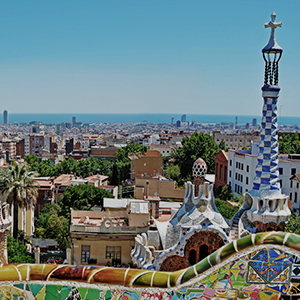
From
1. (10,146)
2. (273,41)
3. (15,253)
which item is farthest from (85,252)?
(10,146)

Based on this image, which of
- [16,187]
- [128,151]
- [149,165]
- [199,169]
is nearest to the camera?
[199,169]

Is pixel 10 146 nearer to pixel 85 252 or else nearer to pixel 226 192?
pixel 226 192

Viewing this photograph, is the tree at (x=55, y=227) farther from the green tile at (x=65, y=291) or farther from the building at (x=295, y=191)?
the green tile at (x=65, y=291)

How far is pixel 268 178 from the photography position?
1292cm

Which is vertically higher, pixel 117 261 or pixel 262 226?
pixel 262 226

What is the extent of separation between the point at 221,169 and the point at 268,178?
3128 centimetres

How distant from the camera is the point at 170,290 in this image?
225 inches

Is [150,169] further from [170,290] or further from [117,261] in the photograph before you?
[170,290]

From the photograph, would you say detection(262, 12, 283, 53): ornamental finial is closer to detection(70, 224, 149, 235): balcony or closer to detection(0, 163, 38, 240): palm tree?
detection(70, 224, 149, 235): balcony

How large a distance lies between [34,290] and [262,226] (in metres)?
8.36

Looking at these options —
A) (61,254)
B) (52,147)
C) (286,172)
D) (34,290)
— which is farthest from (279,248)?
(52,147)

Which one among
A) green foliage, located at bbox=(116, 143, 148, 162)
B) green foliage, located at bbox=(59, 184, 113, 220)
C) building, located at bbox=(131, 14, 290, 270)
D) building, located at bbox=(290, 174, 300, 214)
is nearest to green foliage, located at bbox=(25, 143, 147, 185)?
green foliage, located at bbox=(116, 143, 148, 162)

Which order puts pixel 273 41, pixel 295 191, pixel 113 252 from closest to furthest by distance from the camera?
pixel 273 41 → pixel 113 252 → pixel 295 191

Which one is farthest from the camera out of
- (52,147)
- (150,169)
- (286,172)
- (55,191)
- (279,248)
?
(52,147)
